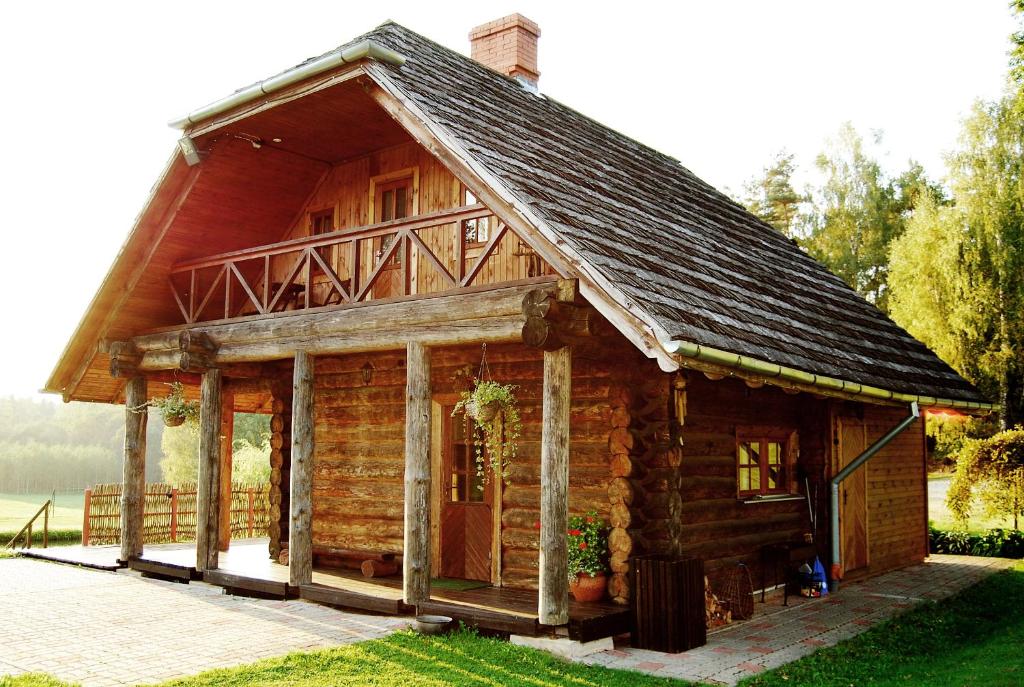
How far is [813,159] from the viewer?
40219 millimetres

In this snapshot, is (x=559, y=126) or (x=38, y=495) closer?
(x=559, y=126)

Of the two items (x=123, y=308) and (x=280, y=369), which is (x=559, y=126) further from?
(x=123, y=308)

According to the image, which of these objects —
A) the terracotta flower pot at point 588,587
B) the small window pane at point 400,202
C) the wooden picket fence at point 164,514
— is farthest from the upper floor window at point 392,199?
the wooden picket fence at point 164,514

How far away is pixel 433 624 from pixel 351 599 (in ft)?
5.70

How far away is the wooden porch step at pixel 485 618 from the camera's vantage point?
8.86 metres

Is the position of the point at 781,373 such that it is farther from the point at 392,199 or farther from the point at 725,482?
the point at 392,199

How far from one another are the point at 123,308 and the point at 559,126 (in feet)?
24.0

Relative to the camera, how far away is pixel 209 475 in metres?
12.7

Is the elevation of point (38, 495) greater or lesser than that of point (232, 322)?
lesser

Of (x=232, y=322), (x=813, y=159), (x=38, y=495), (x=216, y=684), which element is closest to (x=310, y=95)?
(x=232, y=322)

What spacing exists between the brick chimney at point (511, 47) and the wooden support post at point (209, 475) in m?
7.64

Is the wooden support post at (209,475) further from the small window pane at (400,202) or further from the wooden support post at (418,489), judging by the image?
the wooden support post at (418,489)

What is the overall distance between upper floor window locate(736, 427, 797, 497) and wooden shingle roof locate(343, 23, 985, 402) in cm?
158

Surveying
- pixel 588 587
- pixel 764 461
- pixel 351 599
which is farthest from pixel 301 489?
pixel 764 461
